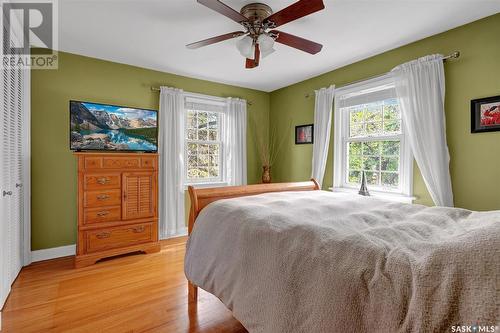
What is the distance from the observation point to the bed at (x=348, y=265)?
0.77 m

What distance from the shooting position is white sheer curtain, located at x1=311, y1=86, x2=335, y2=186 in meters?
3.70

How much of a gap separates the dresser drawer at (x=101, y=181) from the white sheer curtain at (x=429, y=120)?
342 centimetres

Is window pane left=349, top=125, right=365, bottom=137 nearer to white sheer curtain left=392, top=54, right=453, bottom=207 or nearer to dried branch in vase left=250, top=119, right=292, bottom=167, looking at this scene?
white sheer curtain left=392, top=54, right=453, bottom=207

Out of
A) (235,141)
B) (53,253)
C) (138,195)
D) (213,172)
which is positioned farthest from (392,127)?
(53,253)

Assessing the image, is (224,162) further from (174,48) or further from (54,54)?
(54,54)

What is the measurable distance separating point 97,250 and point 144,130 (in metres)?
1.62

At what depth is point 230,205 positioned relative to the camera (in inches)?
73.2

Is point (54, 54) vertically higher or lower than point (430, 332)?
higher

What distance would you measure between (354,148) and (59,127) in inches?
152

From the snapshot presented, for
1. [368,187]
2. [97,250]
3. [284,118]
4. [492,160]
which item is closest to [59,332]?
[97,250]

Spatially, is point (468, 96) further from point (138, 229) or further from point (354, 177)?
point (138, 229)

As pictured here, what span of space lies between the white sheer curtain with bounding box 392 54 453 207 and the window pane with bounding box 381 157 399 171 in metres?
0.37

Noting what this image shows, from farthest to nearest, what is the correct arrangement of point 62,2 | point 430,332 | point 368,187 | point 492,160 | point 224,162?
point 224,162 < point 368,187 < point 492,160 < point 62,2 < point 430,332

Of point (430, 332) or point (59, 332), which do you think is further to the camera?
point (59, 332)
